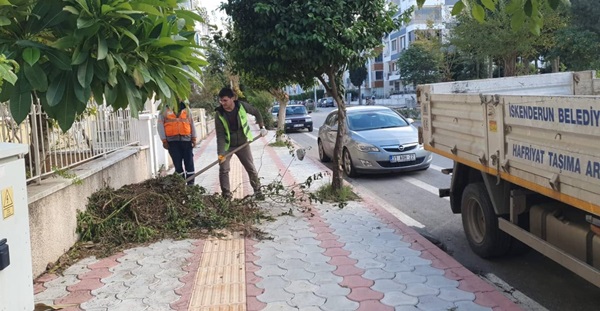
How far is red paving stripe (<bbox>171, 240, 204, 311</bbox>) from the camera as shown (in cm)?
407

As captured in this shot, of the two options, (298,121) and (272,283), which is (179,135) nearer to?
(272,283)

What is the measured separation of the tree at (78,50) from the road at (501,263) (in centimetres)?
361

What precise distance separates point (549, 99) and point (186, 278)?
11.0 feet

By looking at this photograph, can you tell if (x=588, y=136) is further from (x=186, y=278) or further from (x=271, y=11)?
(x=271, y=11)

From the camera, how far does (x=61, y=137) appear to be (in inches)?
224

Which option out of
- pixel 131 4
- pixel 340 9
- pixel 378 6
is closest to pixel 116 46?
pixel 131 4

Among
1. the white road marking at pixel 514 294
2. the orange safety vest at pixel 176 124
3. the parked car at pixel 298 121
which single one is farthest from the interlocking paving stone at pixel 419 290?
the parked car at pixel 298 121

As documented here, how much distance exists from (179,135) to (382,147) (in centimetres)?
444

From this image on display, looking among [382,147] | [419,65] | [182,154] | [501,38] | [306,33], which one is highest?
[419,65]

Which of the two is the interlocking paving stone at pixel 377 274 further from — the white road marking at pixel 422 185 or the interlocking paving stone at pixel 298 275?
the white road marking at pixel 422 185

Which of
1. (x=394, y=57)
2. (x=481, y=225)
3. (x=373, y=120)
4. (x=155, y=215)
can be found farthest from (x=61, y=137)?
(x=394, y=57)

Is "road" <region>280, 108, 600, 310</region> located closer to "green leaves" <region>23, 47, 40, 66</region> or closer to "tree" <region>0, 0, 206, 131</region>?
"tree" <region>0, 0, 206, 131</region>

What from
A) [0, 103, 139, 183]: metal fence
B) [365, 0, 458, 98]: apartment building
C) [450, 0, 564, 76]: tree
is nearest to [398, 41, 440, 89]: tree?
[365, 0, 458, 98]: apartment building

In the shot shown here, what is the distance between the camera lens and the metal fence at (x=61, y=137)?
15.7 feet
